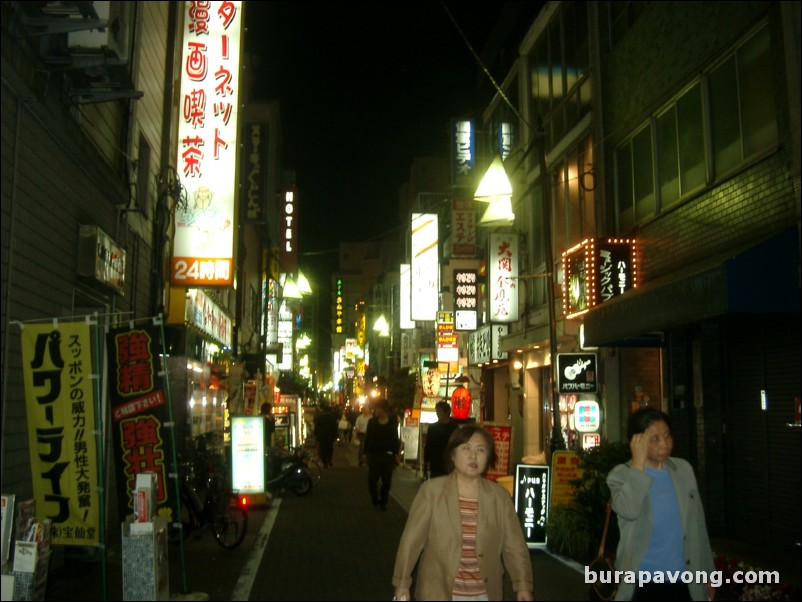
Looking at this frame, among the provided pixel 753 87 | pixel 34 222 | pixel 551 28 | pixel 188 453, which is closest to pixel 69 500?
pixel 34 222

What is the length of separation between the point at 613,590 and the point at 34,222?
6666 millimetres

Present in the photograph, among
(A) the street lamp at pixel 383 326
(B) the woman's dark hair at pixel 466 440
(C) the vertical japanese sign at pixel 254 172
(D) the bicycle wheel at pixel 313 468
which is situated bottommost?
(D) the bicycle wheel at pixel 313 468

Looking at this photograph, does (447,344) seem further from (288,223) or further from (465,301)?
(288,223)

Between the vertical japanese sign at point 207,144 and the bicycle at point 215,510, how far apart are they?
12.0 feet

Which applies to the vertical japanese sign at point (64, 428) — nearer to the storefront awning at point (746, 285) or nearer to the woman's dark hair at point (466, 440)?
the woman's dark hair at point (466, 440)

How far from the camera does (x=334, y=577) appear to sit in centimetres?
975

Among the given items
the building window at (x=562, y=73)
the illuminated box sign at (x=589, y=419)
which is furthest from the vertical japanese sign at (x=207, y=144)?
the illuminated box sign at (x=589, y=419)

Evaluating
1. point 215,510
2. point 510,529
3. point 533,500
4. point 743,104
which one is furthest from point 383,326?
point 510,529

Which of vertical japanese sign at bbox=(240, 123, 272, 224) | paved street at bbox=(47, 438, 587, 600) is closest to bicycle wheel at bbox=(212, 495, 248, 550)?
paved street at bbox=(47, 438, 587, 600)

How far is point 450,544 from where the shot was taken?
195 inches

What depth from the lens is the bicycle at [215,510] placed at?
11.7 meters

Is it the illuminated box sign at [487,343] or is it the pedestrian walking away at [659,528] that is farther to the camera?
the illuminated box sign at [487,343]

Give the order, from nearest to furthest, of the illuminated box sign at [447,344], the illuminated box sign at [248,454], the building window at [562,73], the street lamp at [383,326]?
1. the illuminated box sign at [248,454]
2. the building window at [562,73]
3. the illuminated box sign at [447,344]
4. the street lamp at [383,326]

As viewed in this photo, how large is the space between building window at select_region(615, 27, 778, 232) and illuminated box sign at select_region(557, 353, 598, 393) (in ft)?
9.31
